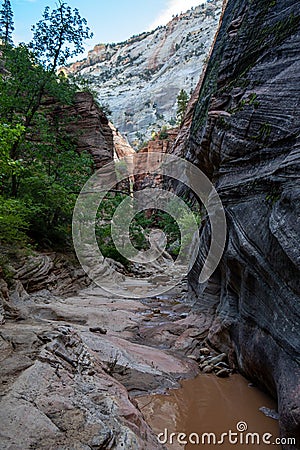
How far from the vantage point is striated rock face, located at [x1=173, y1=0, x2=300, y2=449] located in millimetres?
4191

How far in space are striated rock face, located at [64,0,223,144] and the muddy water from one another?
67.7m

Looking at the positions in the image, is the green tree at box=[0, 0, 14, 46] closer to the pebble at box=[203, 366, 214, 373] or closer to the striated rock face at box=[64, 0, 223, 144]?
the pebble at box=[203, 366, 214, 373]

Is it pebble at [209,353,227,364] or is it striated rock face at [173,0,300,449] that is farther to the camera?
pebble at [209,353,227,364]

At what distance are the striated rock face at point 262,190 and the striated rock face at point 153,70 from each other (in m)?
63.8

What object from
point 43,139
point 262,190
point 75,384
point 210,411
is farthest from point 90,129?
point 75,384

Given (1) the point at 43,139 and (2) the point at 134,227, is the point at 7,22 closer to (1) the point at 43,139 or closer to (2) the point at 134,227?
(1) the point at 43,139

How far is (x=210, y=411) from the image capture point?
4.86 m

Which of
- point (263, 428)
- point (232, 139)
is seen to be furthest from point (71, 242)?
point (263, 428)

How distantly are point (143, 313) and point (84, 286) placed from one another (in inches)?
185

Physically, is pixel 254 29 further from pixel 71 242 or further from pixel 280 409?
pixel 71 242

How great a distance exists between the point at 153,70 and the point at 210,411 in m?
106

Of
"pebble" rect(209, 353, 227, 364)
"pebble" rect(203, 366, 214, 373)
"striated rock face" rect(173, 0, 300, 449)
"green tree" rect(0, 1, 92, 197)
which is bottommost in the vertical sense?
"pebble" rect(203, 366, 214, 373)

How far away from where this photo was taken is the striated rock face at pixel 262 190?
165 inches

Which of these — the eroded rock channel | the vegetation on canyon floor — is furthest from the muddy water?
the vegetation on canyon floor
